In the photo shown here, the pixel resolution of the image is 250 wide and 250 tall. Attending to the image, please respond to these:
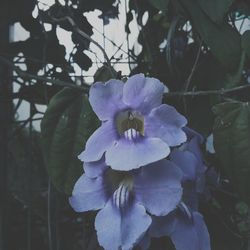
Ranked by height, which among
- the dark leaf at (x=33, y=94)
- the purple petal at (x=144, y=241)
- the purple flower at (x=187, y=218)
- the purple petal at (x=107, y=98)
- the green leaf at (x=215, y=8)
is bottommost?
the purple petal at (x=144, y=241)

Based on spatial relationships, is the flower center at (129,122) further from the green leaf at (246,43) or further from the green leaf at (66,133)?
the green leaf at (246,43)

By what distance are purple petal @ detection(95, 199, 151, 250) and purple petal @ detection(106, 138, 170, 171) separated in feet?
0.23

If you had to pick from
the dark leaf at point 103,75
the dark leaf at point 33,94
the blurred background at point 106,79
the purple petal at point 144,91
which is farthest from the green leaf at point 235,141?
the dark leaf at point 33,94

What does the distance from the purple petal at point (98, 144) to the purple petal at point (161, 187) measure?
0.06 meters

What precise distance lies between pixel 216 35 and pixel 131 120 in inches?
8.8

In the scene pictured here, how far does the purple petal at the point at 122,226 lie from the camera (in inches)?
27.0

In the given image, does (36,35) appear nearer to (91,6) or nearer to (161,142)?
(91,6)

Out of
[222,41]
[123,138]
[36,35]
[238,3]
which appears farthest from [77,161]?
[36,35]

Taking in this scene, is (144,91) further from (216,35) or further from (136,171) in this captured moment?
(216,35)

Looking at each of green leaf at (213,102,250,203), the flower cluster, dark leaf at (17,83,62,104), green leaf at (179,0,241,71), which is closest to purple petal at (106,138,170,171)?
the flower cluster

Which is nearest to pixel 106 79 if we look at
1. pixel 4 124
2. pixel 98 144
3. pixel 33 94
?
pixel 98 144

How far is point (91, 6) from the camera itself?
1.36 metres

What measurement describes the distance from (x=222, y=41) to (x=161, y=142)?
27 cm

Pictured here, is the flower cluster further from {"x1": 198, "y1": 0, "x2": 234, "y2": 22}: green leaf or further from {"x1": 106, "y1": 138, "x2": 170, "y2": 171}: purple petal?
{"x1": 198, "y1": 0, "x2": 234, "y2": 22}: green leaf
